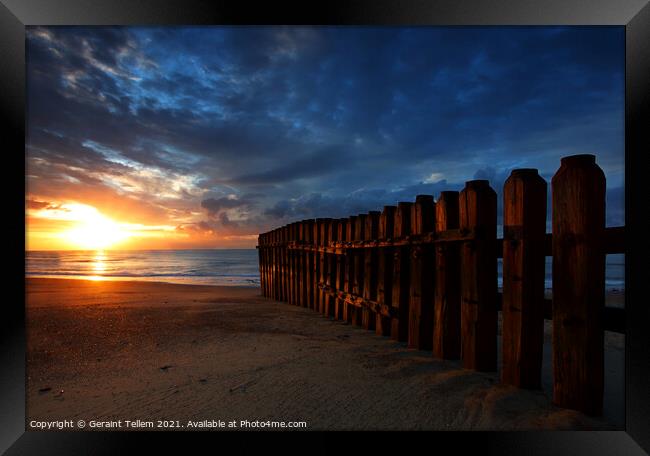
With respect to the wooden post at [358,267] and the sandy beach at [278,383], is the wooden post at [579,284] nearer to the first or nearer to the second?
the sandy beach at [278,383]

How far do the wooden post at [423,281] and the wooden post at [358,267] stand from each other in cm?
140

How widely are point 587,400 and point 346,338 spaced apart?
2698 millimetres

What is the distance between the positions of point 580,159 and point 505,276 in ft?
3.30

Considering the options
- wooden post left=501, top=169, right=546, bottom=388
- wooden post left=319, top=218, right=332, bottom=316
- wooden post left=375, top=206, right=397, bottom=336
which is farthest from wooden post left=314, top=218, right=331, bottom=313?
wooden post left=501, top=169, right=546, bottom=388

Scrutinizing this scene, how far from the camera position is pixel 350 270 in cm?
560

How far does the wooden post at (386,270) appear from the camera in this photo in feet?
15.0

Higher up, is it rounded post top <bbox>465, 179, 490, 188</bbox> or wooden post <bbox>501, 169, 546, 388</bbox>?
rounded post top <bbox>465, 179, 490, 188</bbox>

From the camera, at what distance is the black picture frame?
7.11ft

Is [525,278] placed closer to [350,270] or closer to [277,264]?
[350,270]

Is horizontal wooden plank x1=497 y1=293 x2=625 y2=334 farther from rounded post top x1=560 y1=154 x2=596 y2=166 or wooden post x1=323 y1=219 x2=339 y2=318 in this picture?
wooden post x1=323 y1=219 x2=339 y2=318

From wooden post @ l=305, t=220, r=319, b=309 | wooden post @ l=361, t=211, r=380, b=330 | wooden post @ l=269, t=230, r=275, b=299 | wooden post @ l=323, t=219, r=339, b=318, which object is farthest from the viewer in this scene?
wooden post @ l=269, t=230, r=275, b=299

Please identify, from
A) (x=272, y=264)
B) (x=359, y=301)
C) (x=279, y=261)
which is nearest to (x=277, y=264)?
(x=279, y=261)

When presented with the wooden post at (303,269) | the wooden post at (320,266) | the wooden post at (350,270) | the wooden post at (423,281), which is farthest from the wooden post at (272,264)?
the wooden post at (423,281)

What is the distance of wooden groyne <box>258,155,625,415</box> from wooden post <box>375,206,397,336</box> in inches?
0.5
